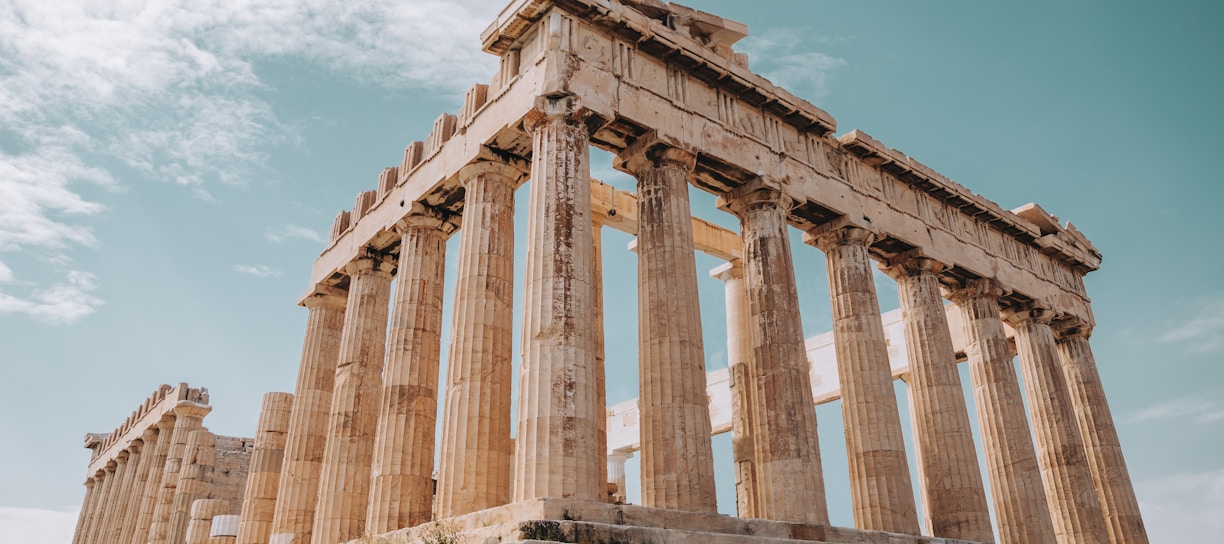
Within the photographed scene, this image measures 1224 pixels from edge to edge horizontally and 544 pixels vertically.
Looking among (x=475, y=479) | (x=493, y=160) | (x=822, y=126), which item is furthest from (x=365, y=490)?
(x=822, y=126)

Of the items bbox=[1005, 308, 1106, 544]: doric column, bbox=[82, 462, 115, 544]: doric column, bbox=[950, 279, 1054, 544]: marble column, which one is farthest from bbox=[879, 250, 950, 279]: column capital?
bbox=[82, 462, 115, 544]: doric column

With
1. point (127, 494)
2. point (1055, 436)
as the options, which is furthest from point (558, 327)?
point (127, 494)

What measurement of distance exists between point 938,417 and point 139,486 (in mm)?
33939

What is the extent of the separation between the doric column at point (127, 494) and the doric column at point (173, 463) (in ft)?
12.3

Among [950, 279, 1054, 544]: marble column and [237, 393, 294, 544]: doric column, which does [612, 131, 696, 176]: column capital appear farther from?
[237, 393, 294, 544]: doric column

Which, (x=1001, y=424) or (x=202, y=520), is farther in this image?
(x=202, y=520)

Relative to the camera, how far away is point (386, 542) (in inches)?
576

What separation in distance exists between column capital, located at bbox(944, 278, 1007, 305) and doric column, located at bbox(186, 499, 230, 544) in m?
24.1

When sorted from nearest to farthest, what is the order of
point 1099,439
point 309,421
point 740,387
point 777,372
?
point 777,372 → point 309,421 → point 740,387 → point 1099,439

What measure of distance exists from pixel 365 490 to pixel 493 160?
8.83 m

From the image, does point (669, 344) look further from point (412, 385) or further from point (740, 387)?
point (740, 387)

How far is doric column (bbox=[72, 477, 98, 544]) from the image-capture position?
4647 centimetres

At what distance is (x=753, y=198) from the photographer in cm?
2119

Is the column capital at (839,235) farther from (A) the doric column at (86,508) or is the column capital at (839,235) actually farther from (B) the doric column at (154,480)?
(A) the doric column at (86,508)
